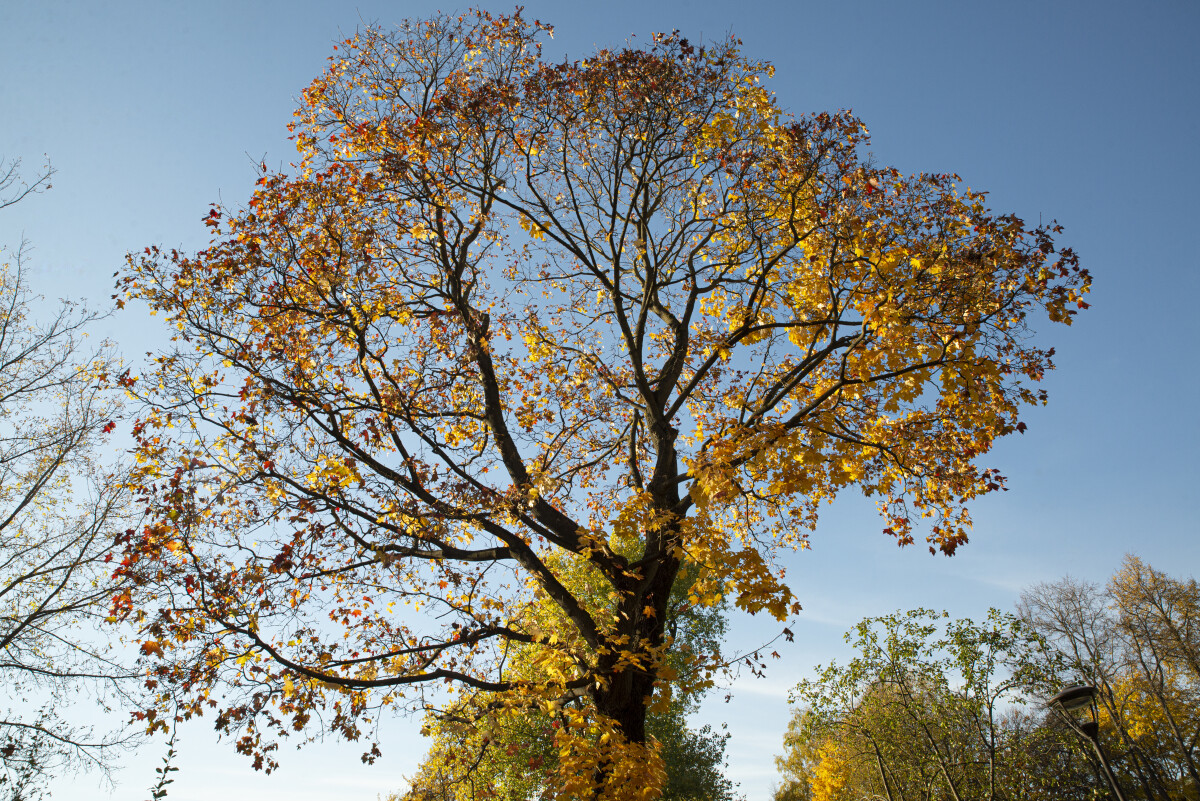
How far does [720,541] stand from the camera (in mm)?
5559

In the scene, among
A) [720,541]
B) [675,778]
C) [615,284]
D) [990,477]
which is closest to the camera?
[720,541]

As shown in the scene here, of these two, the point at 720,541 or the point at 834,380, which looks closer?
the point at 720,541

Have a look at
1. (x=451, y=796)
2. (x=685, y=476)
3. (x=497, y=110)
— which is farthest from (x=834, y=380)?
(x=451, y=796)

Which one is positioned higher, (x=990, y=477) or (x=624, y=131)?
(x=624, y=131)

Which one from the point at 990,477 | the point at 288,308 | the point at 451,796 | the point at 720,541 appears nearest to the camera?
the point at 720,541

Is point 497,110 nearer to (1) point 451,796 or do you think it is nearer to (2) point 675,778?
(1) point 451,796

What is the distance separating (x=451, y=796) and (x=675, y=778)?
37.1 ft

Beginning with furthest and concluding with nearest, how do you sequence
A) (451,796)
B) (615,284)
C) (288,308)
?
(451,796) < (615,284) < (288,308)

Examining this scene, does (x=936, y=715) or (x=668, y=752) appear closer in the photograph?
(x=936, y=715)

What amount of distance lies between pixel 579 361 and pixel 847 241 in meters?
4.25

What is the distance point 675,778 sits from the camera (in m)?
19.4

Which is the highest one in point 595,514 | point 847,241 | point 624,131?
point 624,131

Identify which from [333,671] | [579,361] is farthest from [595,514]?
[333,671]

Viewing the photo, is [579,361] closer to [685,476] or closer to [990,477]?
[685,476]
